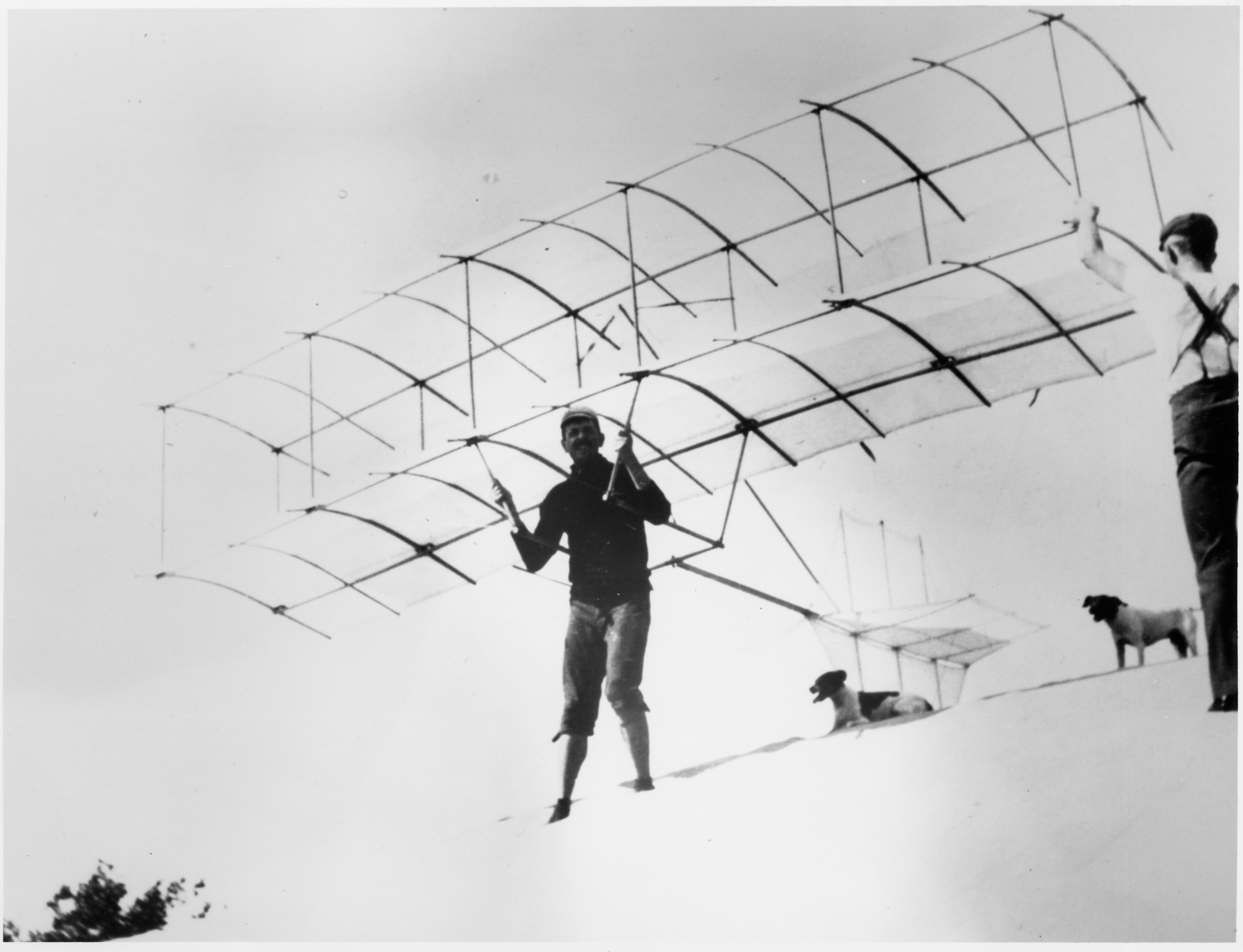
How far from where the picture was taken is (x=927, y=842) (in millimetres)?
4965

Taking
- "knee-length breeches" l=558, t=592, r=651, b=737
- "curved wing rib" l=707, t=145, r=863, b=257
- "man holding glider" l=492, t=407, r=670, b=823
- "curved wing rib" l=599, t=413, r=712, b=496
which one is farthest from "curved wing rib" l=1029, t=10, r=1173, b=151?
"knee-length breeches" l=558, t=592, r=651, b=737

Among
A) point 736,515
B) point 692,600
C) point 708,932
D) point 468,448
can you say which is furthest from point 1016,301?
point 708,932

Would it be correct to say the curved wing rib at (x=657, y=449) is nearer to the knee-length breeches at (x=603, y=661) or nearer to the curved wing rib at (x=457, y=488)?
the knee-length breeches at (x=603, y=661)

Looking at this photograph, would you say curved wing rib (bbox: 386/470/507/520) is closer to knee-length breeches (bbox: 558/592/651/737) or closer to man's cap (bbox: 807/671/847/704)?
knee-length breeches (bbox: 558/592/651/737)

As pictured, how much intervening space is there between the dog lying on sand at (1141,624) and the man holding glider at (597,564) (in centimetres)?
186

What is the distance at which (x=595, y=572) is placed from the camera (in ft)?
17.6

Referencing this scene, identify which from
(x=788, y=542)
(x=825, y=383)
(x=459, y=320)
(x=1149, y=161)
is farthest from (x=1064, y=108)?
(x=459, y=320)

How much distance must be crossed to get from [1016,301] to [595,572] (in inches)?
82.3

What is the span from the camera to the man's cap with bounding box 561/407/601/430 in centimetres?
536

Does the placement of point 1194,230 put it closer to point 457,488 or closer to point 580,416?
point 580,416

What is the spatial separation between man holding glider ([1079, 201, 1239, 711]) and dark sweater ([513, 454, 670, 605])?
2121mm

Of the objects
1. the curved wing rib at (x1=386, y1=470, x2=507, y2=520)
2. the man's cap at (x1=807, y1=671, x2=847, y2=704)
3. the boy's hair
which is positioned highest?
the boy's hair

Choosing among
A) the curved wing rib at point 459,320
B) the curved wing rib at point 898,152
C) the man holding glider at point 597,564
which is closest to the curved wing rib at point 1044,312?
the curved wing rib at point 898,152

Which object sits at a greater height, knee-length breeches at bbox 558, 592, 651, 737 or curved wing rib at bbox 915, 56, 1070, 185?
curved wing rib at bbox 915, 56, 1070, 185
